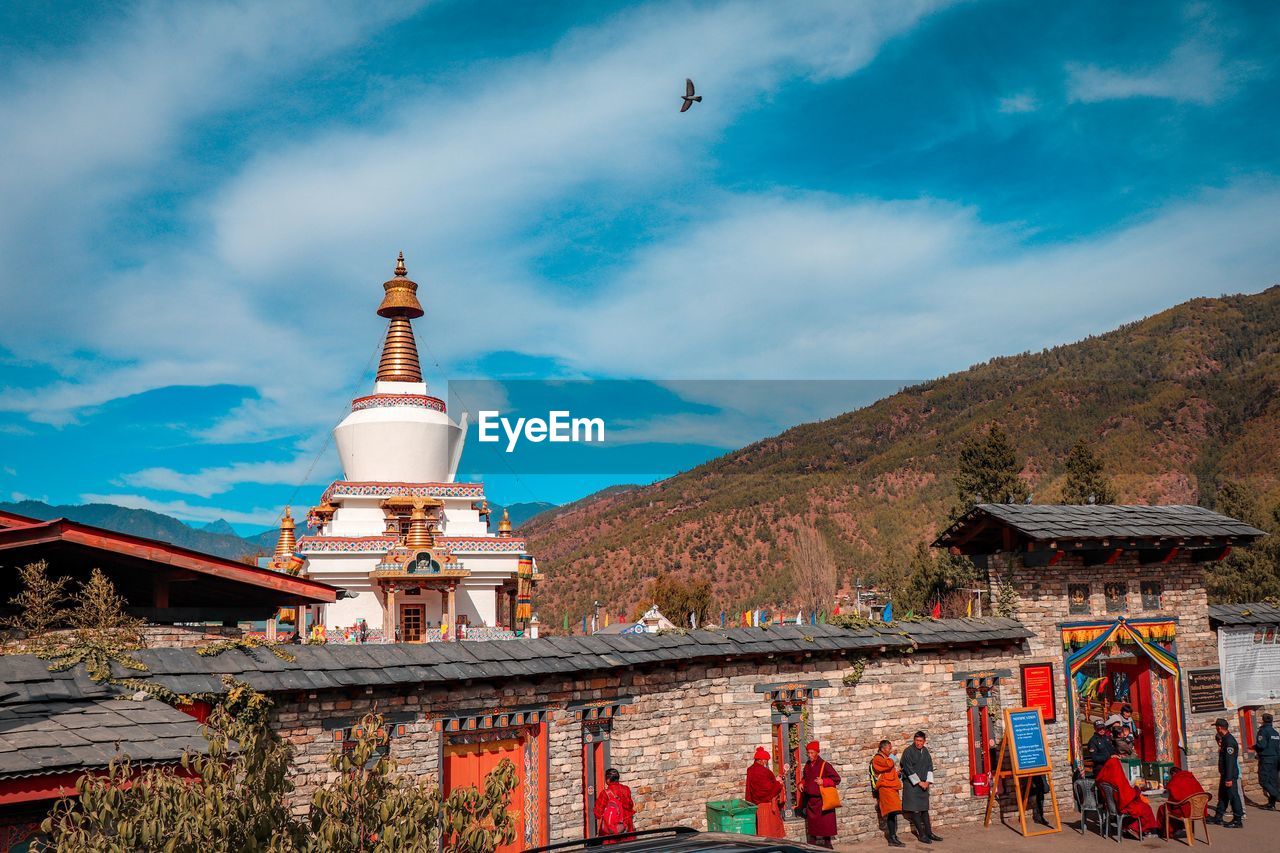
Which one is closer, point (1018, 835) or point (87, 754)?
point (87, 754)

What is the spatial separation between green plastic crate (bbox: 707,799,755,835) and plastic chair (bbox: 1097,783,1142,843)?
517 centimetres

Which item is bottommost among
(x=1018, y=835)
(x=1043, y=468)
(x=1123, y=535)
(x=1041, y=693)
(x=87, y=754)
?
(x=1018, y=835)

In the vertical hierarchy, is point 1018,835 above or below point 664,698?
below

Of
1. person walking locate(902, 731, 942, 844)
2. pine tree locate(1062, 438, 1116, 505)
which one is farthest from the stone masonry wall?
pine tree locate(1062, 438, 1116, 505)

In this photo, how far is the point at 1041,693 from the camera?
48.5ft

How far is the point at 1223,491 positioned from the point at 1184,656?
21.0 meters

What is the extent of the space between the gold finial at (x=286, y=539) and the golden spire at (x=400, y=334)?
6.70m

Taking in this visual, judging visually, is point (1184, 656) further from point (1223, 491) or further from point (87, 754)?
point (1223, 491)

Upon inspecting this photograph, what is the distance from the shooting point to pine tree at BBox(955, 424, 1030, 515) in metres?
34.1

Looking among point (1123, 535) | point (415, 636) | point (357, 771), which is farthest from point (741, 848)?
point (415, 636)

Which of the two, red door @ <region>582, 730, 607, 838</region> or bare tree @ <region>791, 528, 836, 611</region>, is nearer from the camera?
red door @ <region>582, 730, 607, 838</region>

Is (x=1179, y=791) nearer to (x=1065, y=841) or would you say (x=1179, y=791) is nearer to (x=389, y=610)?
(x=1065, y=841)

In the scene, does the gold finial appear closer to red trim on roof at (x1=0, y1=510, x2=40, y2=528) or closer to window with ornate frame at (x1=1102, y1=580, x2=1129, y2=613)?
red trim on roof at (x1=0, y1=510, x2=40, y2=528)

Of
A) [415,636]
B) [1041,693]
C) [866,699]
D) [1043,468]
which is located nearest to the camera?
[866,699]
